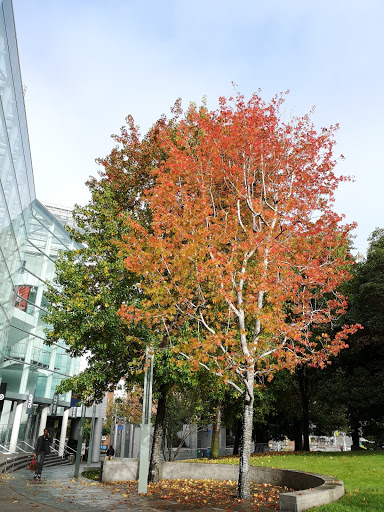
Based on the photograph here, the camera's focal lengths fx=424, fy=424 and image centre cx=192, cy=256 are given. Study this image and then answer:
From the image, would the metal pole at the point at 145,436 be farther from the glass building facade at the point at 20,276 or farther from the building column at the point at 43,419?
the building column at the point at 43,419

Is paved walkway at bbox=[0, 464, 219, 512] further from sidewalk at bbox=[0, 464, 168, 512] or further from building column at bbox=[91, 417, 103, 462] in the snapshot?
building column at bbox=[91, 417, 103, 462]

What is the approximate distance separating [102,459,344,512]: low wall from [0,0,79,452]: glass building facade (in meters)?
8.98

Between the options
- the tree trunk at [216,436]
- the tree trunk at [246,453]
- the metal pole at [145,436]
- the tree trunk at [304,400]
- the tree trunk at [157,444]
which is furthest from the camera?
the tree trunk at [216,436]

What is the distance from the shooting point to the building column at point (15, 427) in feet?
94.0

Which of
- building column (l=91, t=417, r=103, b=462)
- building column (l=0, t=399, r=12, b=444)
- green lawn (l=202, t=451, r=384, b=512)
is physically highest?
building column (l=0, t=399, r=12, b=444)

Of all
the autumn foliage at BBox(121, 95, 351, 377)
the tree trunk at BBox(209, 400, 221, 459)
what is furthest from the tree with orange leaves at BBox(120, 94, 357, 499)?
the tree trunk at BBox(209, 400, 221, 459)

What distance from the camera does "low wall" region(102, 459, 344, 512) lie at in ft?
25.8

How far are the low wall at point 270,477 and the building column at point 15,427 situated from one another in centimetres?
1706

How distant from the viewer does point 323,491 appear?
8383 mm

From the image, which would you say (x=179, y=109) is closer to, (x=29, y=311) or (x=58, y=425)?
(x=29, y=311)

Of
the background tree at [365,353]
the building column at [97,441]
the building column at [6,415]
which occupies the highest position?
the background tree at [365,353]

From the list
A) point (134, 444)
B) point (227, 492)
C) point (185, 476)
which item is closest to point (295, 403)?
point (134, 444)

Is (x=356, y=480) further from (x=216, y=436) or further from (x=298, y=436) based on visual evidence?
(x=298, y=436)

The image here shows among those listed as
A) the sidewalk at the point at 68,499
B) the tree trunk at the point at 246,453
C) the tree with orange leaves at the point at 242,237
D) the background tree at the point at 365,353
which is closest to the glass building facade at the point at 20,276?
the tree with orange leaves at the point at 242,237
